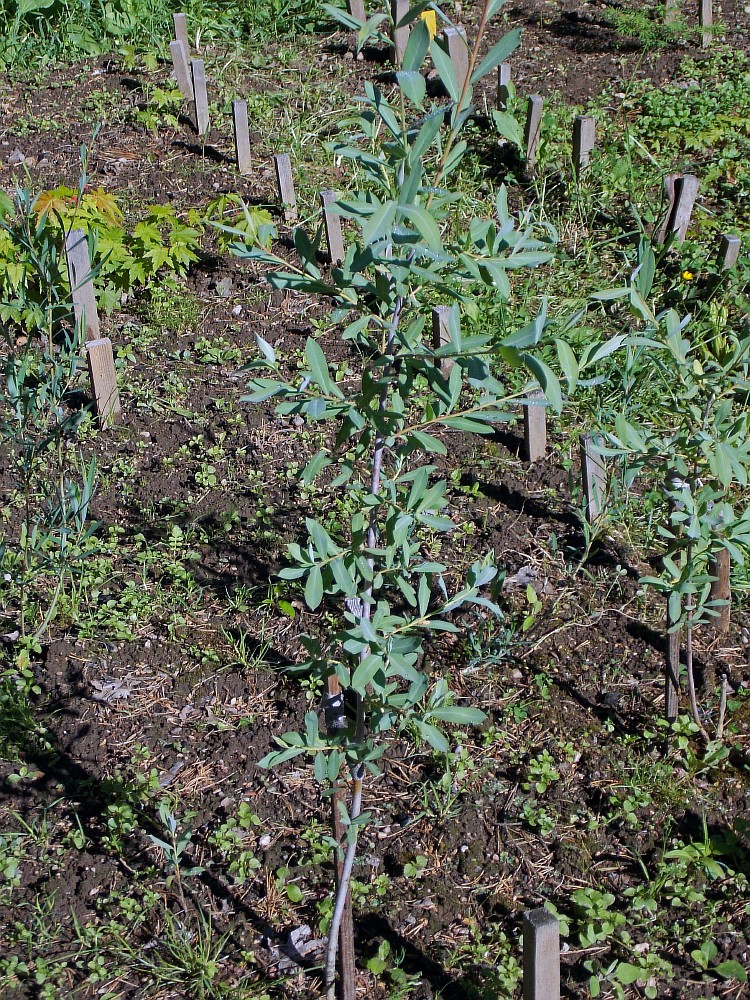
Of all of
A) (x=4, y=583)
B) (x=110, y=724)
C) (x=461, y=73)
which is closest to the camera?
(x=110, y=724)

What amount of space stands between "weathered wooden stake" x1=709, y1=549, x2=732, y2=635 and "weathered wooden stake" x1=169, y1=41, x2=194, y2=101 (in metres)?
4.53

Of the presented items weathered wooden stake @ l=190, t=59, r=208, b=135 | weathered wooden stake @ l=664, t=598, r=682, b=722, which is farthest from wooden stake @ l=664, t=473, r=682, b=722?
weathered wooden stake @ l=190, t=59, r=208, b=135

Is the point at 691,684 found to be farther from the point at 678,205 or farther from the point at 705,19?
the point at 705,19

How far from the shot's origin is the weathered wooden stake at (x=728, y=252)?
4168 millimetres

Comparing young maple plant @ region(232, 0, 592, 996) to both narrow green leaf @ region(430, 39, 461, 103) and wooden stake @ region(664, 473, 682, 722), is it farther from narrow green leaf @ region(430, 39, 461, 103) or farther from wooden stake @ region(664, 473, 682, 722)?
wooden stake @ region(664, 473, 682, 722)

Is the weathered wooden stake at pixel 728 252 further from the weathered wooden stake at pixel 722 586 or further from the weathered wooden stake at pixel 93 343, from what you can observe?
the weathered wooden stake at pixel 93 343

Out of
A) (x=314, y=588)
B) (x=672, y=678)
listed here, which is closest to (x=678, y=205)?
(x=672, y=678)

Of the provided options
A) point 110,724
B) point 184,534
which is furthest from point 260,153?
point 110,724

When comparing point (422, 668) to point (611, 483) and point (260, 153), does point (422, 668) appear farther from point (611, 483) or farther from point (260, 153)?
point (260, 153)

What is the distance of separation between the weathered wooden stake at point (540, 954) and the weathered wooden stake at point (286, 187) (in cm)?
391

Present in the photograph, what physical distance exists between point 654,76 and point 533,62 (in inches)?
30.8

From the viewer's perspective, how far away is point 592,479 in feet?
10.6

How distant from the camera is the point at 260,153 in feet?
17.9

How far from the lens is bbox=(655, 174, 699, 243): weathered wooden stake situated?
172 inches
